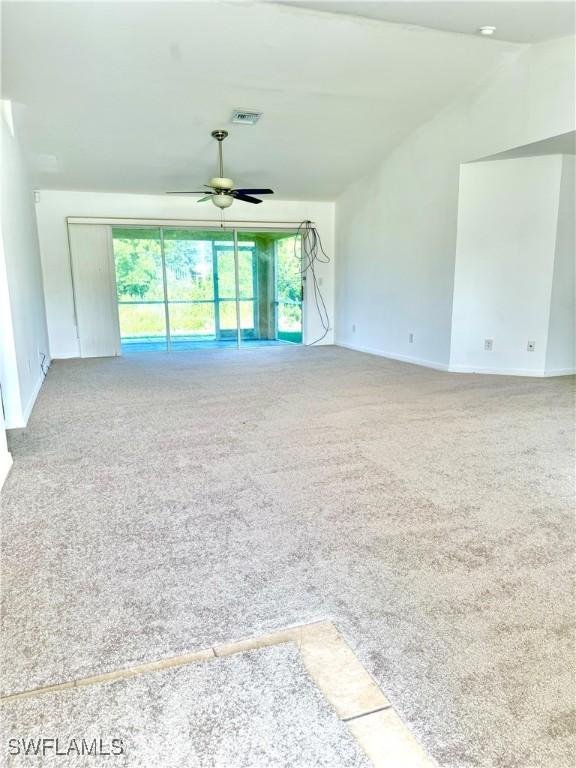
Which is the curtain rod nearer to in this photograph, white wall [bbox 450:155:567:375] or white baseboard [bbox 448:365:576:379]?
white wall [bbox 450:155:567:375]

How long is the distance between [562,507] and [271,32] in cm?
436

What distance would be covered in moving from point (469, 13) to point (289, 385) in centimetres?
382

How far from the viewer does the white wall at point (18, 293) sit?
3.76 meters

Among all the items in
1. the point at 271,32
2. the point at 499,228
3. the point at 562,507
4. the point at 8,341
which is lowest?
the point at 562,507

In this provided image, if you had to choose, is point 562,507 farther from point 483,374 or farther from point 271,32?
point 271,32

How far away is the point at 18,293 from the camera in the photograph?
175 inches

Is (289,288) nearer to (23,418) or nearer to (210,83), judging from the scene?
(210,83)

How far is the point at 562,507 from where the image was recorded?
240 centimetres

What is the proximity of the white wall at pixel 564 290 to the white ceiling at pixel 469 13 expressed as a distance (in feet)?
5.05

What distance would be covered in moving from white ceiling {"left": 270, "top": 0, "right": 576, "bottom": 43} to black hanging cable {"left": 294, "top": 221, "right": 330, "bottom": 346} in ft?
15.0

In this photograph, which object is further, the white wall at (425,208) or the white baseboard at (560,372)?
the white baseboard at (560,372)

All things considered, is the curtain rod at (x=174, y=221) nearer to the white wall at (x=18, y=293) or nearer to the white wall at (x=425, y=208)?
the white wall at (x=18, y=293)

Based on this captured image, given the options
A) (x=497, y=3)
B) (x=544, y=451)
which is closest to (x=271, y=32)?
(x=497, y=3)

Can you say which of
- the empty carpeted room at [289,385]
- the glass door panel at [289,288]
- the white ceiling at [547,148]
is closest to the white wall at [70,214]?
the empty carpeted room at [289,385]
